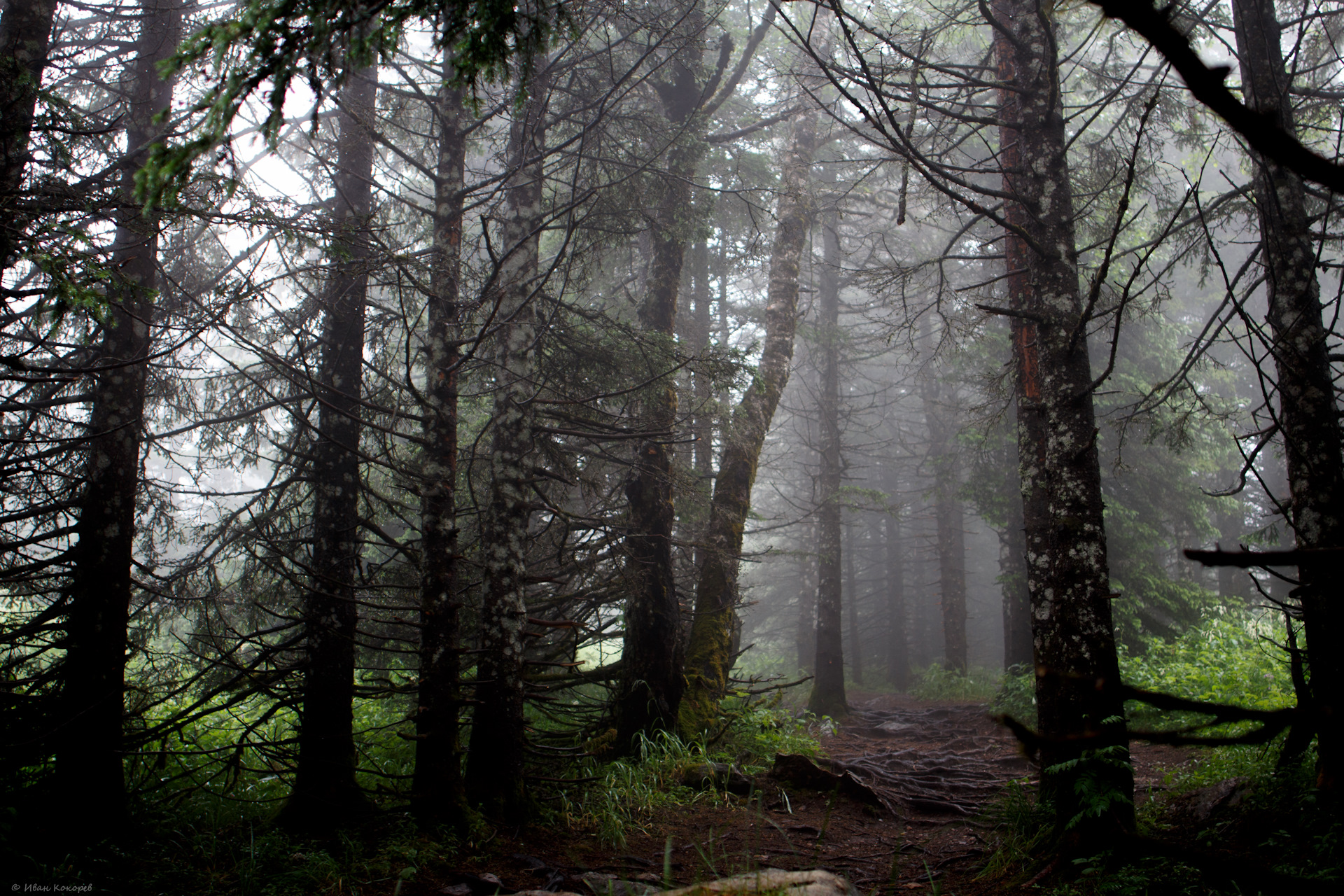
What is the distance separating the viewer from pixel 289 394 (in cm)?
854

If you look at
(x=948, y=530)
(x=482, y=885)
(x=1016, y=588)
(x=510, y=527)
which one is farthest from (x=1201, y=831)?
(x=948, y=530)

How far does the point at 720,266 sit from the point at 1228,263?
20490 millimetres

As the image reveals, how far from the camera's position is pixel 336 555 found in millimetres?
6867

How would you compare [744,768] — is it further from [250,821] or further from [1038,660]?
[250,821]

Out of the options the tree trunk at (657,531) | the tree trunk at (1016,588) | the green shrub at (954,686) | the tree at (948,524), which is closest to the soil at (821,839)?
the tree trunk at (657,531)

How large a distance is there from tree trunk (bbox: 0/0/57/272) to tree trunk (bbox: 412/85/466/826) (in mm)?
2476

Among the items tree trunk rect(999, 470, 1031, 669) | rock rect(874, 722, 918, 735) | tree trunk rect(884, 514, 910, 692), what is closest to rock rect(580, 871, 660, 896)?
rock rect(874, 722, 918, 735)

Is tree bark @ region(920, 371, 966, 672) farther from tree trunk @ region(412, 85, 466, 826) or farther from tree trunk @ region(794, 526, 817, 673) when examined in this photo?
tree trunk @ region(412, 85, 466, 826)

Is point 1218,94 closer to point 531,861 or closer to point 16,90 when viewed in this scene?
point 531,861

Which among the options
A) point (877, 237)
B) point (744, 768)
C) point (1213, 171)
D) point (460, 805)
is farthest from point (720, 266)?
point (1213, 171)

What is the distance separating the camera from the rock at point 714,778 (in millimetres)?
7234

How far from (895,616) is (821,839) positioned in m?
23.8

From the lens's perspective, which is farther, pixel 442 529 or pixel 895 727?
pixel 895 727

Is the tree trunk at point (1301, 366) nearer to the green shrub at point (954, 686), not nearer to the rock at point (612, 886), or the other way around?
the rock at point (612, 886)
